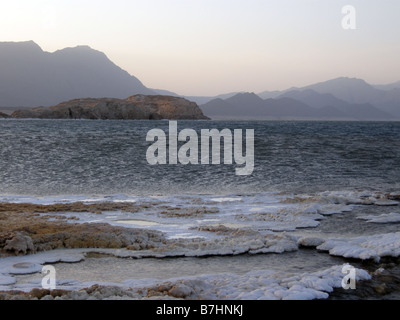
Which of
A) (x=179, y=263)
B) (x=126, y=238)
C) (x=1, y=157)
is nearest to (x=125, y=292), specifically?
(x=179, y=263)

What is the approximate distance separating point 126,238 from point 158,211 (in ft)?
15.1

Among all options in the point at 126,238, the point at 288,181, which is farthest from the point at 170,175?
the point at 126,238

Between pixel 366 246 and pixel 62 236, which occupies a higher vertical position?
pixel 62 236

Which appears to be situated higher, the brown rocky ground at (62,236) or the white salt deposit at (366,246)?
the brown rocky ground at (62,236)

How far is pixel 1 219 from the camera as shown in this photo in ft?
47.7

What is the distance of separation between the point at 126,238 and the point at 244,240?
3448 millimetres

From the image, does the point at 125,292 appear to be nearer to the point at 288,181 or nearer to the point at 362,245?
the point at 362,245

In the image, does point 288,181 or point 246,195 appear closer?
point 246,195

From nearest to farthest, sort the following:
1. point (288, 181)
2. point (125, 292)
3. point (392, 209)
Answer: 1. point (125, 292)
2. point (392, 209)
3. point (288, 181)

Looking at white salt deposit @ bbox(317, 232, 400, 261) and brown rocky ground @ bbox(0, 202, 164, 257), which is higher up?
brown rocky ground @ bbox(0, 202, 164, 257)

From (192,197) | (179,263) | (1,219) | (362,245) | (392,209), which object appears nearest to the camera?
(179,263)
